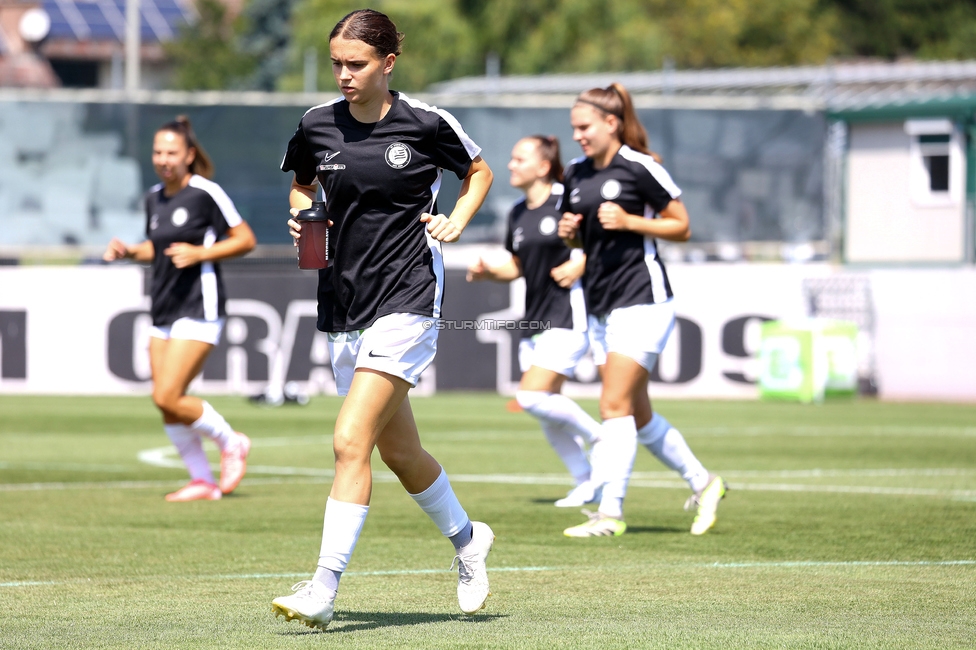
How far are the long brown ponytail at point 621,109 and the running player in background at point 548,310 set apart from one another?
121cm

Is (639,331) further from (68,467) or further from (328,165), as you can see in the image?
(68,467)

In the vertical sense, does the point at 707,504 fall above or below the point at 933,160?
below

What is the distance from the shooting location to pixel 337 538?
17.5 feet

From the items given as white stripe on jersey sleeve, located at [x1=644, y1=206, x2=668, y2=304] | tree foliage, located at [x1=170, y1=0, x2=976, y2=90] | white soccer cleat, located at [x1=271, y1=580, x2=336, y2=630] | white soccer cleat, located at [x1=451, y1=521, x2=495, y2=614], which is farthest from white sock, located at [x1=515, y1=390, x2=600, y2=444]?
tree foliage, located at [x1=170, y1=0, x2=976, y2=90]

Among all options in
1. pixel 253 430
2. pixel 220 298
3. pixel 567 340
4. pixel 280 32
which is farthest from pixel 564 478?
pixel 280 32

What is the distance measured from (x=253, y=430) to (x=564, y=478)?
17.6 feet

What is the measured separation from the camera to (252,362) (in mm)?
21125

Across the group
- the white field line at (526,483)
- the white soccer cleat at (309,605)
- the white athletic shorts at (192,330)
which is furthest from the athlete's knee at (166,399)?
the white soccer cleat at (309,605)

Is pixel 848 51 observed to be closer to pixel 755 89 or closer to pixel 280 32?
pixel 280 32

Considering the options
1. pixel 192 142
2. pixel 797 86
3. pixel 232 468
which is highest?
pixel 797 86

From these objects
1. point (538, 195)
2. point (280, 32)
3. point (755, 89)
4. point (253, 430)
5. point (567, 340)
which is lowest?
point (253, 430)

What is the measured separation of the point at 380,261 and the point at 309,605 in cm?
125

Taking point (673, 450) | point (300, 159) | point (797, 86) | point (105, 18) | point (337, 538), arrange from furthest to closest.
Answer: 1. point (105, 18)
2. point (797, 86)
3. point (673, 450)
4. point (300, 159)
5. point (337, 538)

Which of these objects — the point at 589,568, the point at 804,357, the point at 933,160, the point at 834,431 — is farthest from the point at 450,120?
the point at 933,160
